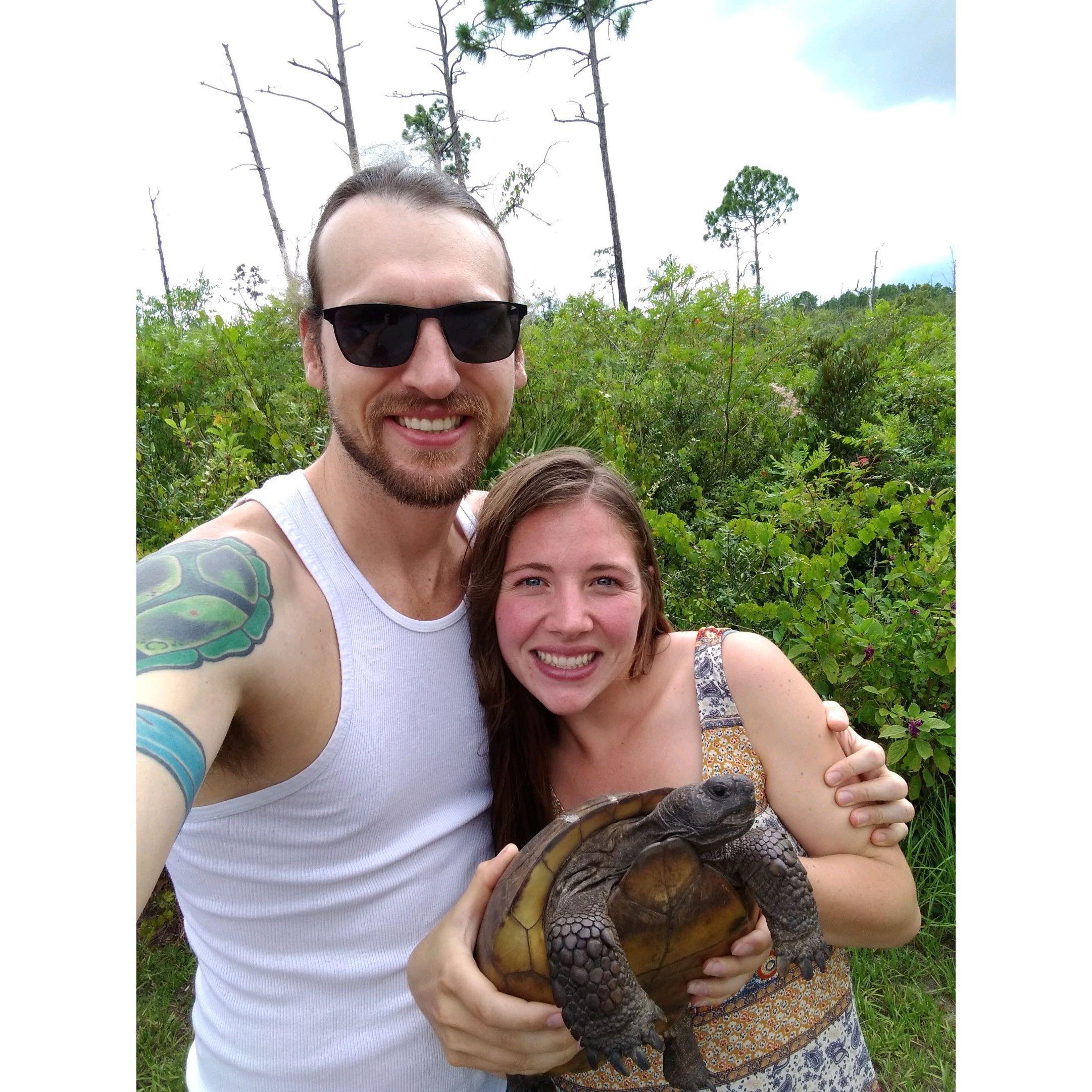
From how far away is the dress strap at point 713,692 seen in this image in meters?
1.67

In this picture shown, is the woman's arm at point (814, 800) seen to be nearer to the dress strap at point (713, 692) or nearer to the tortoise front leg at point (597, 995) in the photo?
the dress strap at point (713, 692)

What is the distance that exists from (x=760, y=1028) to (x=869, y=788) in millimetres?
576

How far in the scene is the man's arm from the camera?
41.8 inches

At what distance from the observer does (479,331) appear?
1.66 m

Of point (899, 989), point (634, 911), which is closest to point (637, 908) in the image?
point (634, 911)

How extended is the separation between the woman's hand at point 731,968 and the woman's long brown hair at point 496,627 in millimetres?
490

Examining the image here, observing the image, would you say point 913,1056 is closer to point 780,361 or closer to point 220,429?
point 220,429

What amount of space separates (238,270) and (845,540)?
22.3 feet

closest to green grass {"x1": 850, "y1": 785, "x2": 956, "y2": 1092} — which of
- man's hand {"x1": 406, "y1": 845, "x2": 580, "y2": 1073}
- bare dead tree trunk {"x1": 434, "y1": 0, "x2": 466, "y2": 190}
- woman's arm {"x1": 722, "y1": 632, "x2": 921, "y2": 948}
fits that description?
woman's arm {"x1": 722, "y1": 632, "x2": 921, "y2": 948}

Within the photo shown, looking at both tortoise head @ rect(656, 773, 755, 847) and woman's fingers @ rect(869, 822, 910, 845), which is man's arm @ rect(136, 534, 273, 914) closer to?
tortoise head @ rect(656, 773, 755, 847)

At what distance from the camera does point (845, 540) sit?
3047 millimetres

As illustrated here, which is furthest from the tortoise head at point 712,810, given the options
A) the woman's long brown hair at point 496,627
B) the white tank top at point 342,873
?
the white tank top at point 342,873

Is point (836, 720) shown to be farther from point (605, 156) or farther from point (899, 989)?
point (605, 156)

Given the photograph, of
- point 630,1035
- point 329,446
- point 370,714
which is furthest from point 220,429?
point 630,1035
